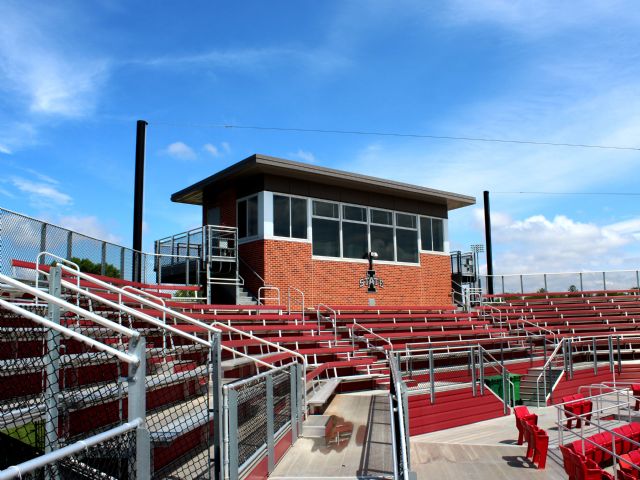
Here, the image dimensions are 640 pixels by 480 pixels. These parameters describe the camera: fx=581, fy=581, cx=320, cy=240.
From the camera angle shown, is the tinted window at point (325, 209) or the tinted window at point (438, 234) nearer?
the tinted window at point (325, 209)

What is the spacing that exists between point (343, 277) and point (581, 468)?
12658 millimetres

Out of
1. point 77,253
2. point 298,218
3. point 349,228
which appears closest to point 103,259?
point 77,253

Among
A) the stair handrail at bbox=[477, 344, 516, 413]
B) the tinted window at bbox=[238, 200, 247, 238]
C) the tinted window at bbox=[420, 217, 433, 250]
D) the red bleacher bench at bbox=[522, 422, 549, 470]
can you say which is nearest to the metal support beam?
the red bleacher bench at bbox=[522, 422, 549, 470]

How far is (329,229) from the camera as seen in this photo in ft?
65.9

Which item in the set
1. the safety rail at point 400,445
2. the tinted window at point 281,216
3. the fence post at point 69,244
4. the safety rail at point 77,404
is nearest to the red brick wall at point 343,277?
the tinted window at point 281,216

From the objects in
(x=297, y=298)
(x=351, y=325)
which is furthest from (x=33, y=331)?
(x=297, y=298)

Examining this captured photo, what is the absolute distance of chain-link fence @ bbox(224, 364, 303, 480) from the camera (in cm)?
485

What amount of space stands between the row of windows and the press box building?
1.4 inches

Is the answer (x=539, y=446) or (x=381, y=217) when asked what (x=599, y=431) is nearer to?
(x=539, y=446)

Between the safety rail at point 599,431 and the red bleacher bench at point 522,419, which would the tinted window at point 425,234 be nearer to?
the safety rail at point 599,431

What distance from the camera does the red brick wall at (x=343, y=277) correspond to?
18.5 metres

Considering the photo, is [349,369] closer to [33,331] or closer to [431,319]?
[431,319]

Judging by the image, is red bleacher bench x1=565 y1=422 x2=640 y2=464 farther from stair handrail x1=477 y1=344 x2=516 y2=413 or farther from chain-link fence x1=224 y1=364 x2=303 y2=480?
chain-link fence x1=224 y1=364 x2=303 y2=480

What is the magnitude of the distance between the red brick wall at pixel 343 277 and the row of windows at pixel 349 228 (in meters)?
0.40
